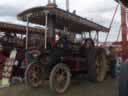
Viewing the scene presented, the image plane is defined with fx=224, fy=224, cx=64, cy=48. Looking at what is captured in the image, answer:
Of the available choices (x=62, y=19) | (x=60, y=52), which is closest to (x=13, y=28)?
(x=62, y=19)

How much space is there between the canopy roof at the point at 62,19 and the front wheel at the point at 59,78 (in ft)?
5.33

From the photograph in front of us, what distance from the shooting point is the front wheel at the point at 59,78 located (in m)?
6.55

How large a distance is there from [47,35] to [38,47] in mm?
481

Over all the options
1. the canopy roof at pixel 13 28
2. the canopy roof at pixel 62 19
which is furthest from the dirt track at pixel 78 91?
the canopy roof at pixel 13 28

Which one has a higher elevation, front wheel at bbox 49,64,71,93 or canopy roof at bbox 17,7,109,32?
canopy roof at bbox 17,7,109,32

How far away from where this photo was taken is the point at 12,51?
9.43 metres

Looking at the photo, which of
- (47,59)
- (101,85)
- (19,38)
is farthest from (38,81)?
(19,38)

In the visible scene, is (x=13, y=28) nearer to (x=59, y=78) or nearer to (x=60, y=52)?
(x=60, y=52)

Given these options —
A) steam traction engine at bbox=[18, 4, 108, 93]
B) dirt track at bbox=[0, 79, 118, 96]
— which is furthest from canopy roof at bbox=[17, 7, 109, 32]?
dirt track at bbox=[0, 79, 118, 96]

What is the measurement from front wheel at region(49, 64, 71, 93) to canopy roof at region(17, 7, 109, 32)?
1625 mm

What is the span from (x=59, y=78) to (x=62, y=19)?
2007 mm

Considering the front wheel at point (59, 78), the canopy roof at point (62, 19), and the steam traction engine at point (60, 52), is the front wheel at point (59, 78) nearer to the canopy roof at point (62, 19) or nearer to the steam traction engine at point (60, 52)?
the steam traction engine at point (60, 52)

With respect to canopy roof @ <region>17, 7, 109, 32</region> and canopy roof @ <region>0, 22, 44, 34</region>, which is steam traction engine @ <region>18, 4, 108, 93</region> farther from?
canopy roof @ <region>0, 22, 44, 34</region>

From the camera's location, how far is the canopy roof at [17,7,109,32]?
701 centimetres
